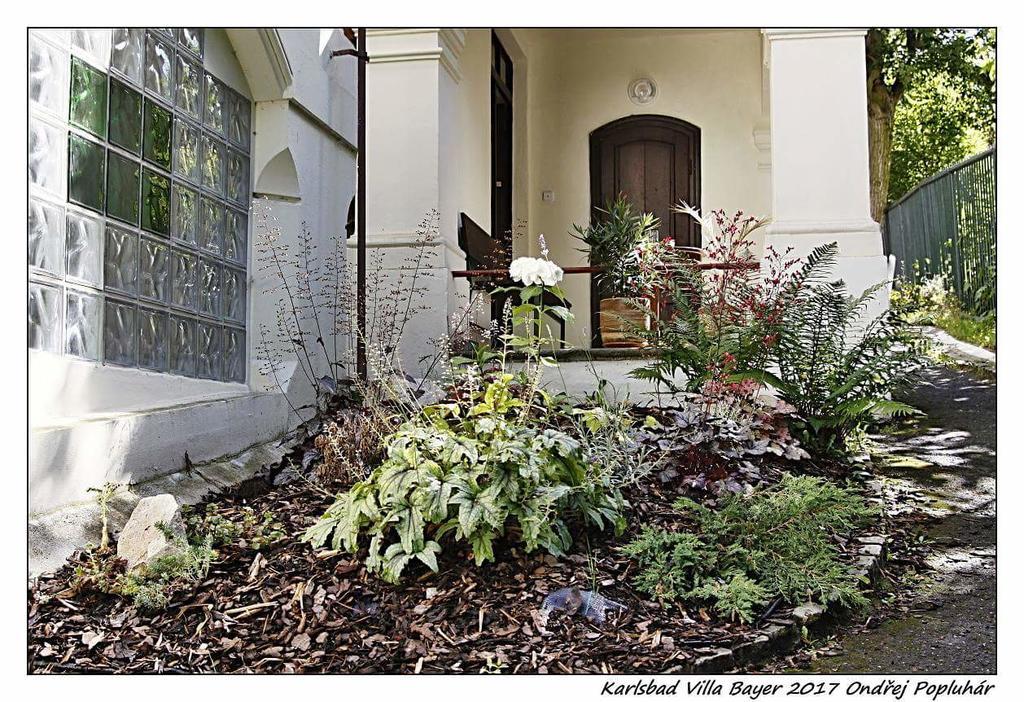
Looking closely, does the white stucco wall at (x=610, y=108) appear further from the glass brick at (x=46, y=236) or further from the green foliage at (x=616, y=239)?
the glass brick at (x=46, y=236)

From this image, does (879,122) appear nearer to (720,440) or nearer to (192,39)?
(720,440)

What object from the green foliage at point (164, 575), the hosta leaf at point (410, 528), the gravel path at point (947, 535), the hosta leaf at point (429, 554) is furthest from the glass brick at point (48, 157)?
the gravel path at point (947, 535)

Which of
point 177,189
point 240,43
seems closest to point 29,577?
point 177,189

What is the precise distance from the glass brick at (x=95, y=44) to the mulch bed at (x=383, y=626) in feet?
6.10

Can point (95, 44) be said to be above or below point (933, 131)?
below

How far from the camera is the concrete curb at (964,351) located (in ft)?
16.2

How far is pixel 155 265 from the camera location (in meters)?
3.72

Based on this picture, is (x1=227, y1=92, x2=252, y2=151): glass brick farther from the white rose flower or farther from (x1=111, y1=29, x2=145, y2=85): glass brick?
the white rose flower

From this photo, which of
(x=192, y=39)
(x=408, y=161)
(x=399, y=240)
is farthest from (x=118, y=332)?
(x=408, y=161)

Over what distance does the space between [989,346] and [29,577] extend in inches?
190

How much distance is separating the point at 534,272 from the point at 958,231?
3296mm

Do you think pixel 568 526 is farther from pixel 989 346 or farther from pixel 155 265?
pixel 989 346

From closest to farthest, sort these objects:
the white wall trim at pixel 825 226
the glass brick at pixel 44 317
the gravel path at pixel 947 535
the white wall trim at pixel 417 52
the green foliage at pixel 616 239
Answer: the gravel path at pixel 947 535 < the glass brick at pixel 44 317 < the white wall trim at pixel 825 226 < the white wall trim at pixel 417 52 < the green foliage at pixel 616 239

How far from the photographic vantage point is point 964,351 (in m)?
5.14
